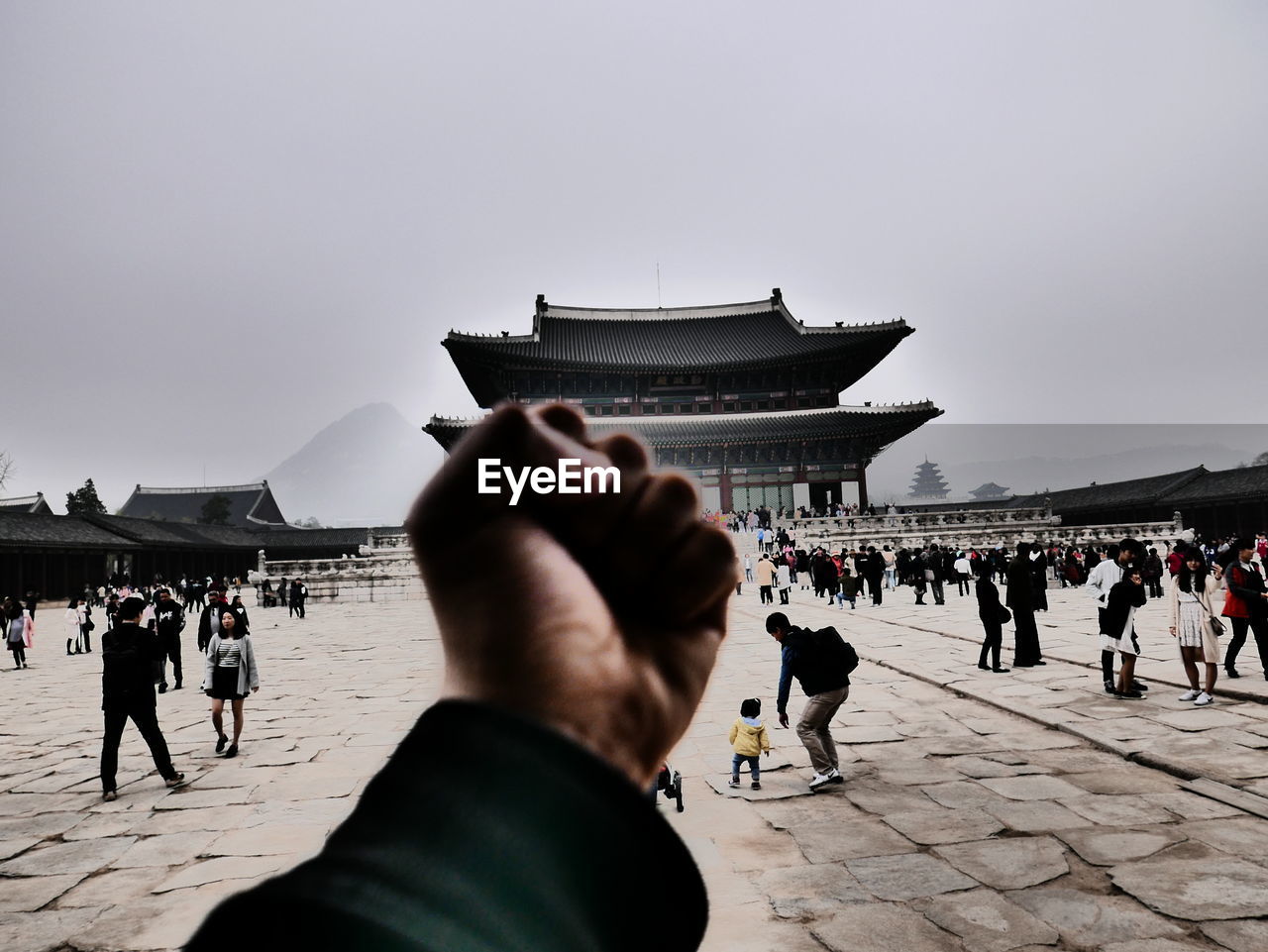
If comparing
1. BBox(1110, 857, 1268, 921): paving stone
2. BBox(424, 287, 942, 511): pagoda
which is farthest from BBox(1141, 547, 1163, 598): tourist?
BBox(1110, 857, 1268, 921): paving stone

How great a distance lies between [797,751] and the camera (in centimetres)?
622

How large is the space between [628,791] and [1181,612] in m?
7.97

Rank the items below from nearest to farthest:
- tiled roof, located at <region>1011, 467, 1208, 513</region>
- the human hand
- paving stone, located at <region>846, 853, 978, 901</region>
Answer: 1. the human hand
2. paving stone, located at <region>846, 853, 978, 901</region>
3. tiled roof, located at <region>1011, 467, 1208, 513</region>

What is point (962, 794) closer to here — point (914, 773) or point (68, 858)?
point (914, 773)

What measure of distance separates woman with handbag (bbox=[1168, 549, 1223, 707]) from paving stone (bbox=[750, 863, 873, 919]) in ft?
15.6

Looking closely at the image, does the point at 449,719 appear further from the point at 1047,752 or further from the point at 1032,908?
the point at 1047,752

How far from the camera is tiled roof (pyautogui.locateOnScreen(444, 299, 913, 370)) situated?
1261 inches

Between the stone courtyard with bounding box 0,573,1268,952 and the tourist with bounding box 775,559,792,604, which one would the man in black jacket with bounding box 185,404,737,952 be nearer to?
the stone courtyard with bounding box 0,573,1268,952

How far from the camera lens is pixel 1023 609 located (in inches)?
352

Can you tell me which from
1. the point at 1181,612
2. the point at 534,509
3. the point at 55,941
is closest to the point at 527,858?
the point at 534,509

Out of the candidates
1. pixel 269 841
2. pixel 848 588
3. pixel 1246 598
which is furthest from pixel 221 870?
pixel 848 588

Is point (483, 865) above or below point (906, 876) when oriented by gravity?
above

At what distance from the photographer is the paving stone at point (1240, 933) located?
3031 millimetres

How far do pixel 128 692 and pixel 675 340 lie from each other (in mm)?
32200
